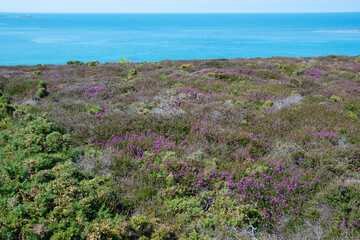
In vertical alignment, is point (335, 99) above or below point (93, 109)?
above

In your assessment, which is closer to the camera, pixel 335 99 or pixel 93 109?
pixel 93 109

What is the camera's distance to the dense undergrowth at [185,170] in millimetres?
3988

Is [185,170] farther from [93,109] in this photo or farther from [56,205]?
[93,109]

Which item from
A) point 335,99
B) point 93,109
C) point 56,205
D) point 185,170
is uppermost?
point 335,99

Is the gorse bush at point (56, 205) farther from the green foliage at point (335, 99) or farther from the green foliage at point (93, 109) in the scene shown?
the green foliage at point (335, 99)

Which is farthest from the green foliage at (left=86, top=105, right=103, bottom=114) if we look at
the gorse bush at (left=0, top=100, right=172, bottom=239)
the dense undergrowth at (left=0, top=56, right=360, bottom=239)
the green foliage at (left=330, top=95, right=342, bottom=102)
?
the green foliage at (left=330, top=95, right=342, bottom=102)

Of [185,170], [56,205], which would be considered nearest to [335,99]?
[185,170]

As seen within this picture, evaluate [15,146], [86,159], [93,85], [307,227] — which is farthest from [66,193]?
[93,85]

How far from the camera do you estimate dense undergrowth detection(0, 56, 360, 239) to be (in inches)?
157

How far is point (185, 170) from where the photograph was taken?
5.60 meters

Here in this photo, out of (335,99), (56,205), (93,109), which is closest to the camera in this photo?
(56,205)

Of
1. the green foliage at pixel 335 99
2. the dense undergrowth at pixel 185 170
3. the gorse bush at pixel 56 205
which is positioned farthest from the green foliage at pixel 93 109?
the green foliage at pixel 335 99

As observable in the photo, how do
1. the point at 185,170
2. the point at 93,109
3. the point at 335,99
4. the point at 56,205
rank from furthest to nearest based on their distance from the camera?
1. the point at 335,99
2. the point at 93,109
3. the point at 185,170
4. the point at 56,205

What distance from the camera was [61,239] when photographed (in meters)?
3.44
